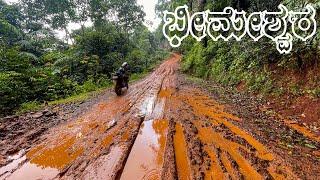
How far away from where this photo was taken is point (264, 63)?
29.2ft

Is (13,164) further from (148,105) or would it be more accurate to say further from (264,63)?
(264,63)

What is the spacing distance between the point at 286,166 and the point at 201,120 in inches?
92.9

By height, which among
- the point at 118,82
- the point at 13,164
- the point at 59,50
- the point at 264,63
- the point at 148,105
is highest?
the point at 59,50

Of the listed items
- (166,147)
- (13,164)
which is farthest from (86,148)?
(166,147)

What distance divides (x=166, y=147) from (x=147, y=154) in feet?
1.19

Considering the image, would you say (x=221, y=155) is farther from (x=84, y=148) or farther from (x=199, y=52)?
(x=199, y=52)

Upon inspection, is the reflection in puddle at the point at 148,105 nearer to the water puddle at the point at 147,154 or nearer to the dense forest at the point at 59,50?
the water puddle at the point at 147,154

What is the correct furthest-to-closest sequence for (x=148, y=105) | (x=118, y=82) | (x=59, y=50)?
(x=59, y=50) < (x=118, y=82) < (x=148, y=105)

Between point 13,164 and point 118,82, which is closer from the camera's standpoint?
point 13,164

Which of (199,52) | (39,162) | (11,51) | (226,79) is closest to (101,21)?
(199,52)

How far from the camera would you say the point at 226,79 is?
11.4 metres

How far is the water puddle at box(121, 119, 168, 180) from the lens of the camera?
11.2 feet

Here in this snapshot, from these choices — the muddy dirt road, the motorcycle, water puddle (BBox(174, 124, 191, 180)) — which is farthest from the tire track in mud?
the motorcycle

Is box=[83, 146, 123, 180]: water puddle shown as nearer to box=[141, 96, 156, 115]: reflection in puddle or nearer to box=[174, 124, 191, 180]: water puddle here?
box=[174, 124, 191, 180]: water puddle
